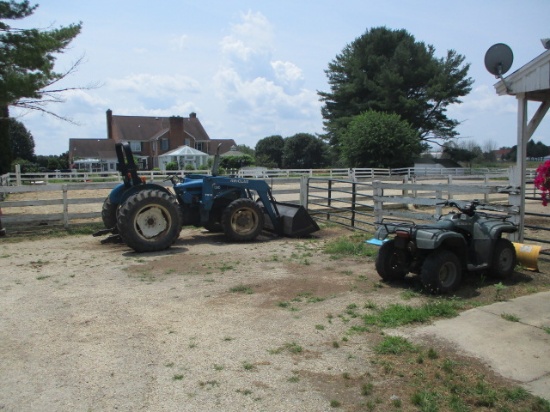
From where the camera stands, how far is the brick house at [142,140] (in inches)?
Answer: 2381

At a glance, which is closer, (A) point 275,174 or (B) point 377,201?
(B) point 377,201

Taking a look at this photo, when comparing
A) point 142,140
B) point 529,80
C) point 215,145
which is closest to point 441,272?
point 529,80

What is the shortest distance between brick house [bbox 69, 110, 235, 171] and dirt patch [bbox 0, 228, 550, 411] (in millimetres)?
53369

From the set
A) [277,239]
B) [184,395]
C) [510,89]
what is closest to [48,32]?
[277,239]

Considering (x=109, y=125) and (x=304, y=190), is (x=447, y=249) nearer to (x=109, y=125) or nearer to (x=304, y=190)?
(x=304, y=190)

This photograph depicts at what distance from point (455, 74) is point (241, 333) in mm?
57833

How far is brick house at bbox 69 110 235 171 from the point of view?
60.5 m

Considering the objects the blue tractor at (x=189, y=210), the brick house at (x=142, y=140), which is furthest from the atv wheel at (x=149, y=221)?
the brick house at (x=142, y=140)

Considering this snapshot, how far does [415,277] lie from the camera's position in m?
7.01

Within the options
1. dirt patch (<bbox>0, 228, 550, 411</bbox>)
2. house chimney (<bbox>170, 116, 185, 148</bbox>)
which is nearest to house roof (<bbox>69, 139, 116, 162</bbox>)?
house chimney (<bbox>170, 116, 185, 148</bbox>)

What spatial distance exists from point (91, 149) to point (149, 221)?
189 feet

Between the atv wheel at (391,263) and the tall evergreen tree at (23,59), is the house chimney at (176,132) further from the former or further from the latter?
the atv wheel at (391,263)

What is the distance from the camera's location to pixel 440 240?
5918mm

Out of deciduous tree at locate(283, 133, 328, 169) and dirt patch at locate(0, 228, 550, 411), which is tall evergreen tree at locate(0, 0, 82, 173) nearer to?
dirt patch at locate(0, 228, 550, 411)
